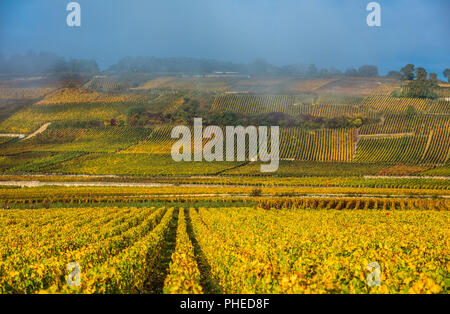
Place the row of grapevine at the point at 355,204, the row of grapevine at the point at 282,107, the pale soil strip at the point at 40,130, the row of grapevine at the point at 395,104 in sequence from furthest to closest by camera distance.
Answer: the row of grapevine at the point at 395,104 < the row of grapevine at the point at 282,107 < the pale soil strip at the point at 40,130 < the row of grapevine at the point at 355,204

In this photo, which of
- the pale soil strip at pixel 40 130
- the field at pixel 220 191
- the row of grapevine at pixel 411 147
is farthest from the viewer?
the pale soil strip at pixel 40 130

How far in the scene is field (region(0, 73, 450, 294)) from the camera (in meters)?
10.4

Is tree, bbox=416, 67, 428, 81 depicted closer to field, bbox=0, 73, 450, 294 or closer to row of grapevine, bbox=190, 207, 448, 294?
field, bbox=0, 73, 450, 294

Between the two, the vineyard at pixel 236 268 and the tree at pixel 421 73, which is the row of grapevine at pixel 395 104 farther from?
the vineyard at pixel 236 268

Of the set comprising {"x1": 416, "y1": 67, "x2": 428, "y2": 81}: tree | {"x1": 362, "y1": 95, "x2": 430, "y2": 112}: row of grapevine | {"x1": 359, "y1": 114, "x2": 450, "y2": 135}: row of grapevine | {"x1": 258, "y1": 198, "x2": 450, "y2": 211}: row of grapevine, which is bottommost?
{"x1": 258, "y1": 198, "x2": 450, "y2": 211}: row of grapevine

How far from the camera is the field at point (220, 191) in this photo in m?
10.4

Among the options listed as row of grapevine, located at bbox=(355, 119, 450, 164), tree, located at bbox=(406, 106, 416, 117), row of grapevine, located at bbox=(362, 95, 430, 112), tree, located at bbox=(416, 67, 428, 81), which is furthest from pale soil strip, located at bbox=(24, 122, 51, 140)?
tree, located at bbox=(416, 67, 428, 81)

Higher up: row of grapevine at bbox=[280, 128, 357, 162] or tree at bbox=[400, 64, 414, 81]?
tree at bbox=[400, 64, 414, 81]

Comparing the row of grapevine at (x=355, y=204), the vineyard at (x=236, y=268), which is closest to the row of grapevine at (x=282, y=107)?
the row of grapevine at (x=355, y=204)

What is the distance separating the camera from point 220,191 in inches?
1993

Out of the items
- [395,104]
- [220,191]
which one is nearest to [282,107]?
[395,104]

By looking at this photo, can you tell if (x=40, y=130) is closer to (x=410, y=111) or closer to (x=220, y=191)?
(x=220, y=191)

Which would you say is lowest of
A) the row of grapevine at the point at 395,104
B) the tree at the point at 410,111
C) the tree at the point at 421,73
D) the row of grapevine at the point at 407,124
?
Result: the row of grapevine at the point at 407,124
